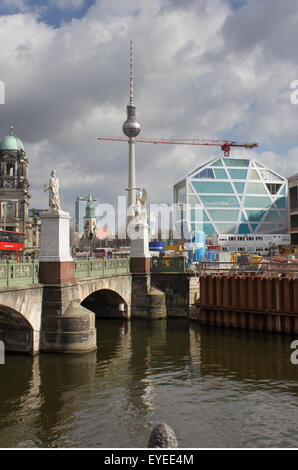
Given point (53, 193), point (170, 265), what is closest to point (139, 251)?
point (170, 265)

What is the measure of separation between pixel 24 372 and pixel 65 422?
559 cm

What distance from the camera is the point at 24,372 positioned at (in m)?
17.9

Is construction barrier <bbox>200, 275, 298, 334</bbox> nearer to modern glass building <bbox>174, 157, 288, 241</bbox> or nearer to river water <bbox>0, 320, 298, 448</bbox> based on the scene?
river water <bbox>0, 320, 298, 448</bbox>

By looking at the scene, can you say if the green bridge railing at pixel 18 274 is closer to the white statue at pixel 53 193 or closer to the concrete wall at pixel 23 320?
the concrete wall at pixel 23 320

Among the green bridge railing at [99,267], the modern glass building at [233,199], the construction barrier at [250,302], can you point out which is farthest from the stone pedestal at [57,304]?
the modern glass building at [233,199]

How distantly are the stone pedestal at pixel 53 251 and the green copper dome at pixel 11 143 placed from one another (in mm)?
87090

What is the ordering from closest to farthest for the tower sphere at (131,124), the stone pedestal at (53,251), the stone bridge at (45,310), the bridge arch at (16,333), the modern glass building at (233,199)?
1. the stone bridge at (45,310)
2. the bridge arch at (16,333)
3. the stone pedestal at (53,251)
4. the modern glass building at (233,199)
5. the tower sphere at (131,124)

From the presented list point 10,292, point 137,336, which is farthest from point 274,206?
point 10,292

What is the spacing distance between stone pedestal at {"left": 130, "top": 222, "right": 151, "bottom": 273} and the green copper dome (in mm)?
77425

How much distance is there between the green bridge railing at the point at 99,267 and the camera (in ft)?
78.7

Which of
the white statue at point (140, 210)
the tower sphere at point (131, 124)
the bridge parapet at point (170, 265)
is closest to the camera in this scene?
the bridge parapet at point (170, 265)

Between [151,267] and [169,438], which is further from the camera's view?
[151,267]

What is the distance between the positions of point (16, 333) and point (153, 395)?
8508 mm
